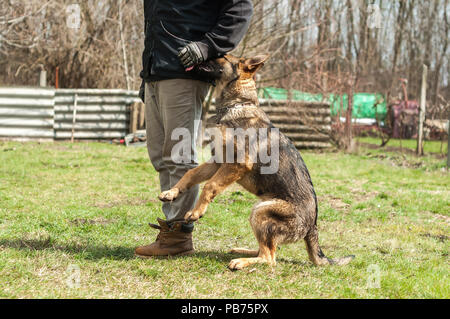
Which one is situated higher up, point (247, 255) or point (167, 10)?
point (167, 10)

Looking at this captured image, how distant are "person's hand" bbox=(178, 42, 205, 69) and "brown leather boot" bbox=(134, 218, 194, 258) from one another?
135 centimetres

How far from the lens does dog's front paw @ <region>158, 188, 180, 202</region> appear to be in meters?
3.71

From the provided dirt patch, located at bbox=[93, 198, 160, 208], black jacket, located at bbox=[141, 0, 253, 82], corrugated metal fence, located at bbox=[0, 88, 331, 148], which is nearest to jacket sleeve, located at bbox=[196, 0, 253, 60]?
black jacket, located at bbox=[141, 0, 253, 82]

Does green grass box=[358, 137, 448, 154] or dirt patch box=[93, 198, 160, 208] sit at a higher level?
green grass box=[358, 137, 448, 154]

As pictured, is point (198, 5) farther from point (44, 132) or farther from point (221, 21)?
point (44, 132)

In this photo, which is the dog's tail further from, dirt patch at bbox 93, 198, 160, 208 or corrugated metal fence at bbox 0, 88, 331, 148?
corrugated metal fence at bbox 0, 88, 331, 148

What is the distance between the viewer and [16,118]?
42.8 feet

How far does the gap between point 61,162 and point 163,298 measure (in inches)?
286

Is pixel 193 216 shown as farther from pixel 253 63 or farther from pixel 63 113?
pixel 63 113

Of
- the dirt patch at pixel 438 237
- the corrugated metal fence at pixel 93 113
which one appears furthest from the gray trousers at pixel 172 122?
the corrugated metal fence at pixel 93 113

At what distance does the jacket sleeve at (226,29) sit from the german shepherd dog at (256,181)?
147 mm

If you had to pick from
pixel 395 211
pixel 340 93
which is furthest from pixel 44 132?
pixel 395 211

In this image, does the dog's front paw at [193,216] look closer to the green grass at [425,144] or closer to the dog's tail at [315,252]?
the dog's tail at [315,252]
